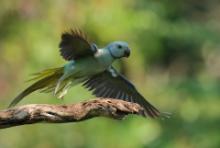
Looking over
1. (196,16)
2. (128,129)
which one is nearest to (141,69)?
(128,129)

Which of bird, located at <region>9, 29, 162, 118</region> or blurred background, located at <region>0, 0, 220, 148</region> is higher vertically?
bird, located at <region>9, 29, 162, 118</region>

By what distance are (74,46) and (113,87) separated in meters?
0.67

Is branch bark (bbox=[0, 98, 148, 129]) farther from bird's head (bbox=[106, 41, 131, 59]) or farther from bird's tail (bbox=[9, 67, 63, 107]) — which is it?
bird's tail (bbox=[9, 67, 63, 107])

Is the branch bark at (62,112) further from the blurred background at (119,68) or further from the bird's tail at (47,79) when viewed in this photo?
the blurred background at (119,68)

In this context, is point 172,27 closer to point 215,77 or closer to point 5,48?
point 215,77

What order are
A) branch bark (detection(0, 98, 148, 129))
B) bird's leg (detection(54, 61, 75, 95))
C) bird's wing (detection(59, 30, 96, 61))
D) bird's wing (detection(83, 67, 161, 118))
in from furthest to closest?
1. bird's wing (detection(83, 67, 161, 118))
2. bird's leg (detection(54, 61, 75, 95))
3. bird's wing (detection(59, 30, 96, 61))
4. branch bark (detection(0, 98, 148, 129))

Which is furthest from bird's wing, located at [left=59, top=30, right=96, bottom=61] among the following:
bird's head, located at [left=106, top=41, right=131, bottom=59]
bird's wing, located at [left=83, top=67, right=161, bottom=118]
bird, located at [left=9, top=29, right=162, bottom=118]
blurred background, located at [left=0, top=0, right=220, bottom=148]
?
blurred background, located at [left=0, top=0, right=220, bottom=148]

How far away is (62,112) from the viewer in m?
4.80

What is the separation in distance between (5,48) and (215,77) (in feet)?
11.2

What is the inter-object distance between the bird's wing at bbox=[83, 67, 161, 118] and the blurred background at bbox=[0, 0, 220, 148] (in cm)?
154

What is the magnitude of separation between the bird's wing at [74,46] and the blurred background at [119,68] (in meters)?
2.02

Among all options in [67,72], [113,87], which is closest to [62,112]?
[67,72]

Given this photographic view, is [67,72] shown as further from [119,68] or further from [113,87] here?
[119,68]

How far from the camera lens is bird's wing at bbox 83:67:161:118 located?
598 cm
